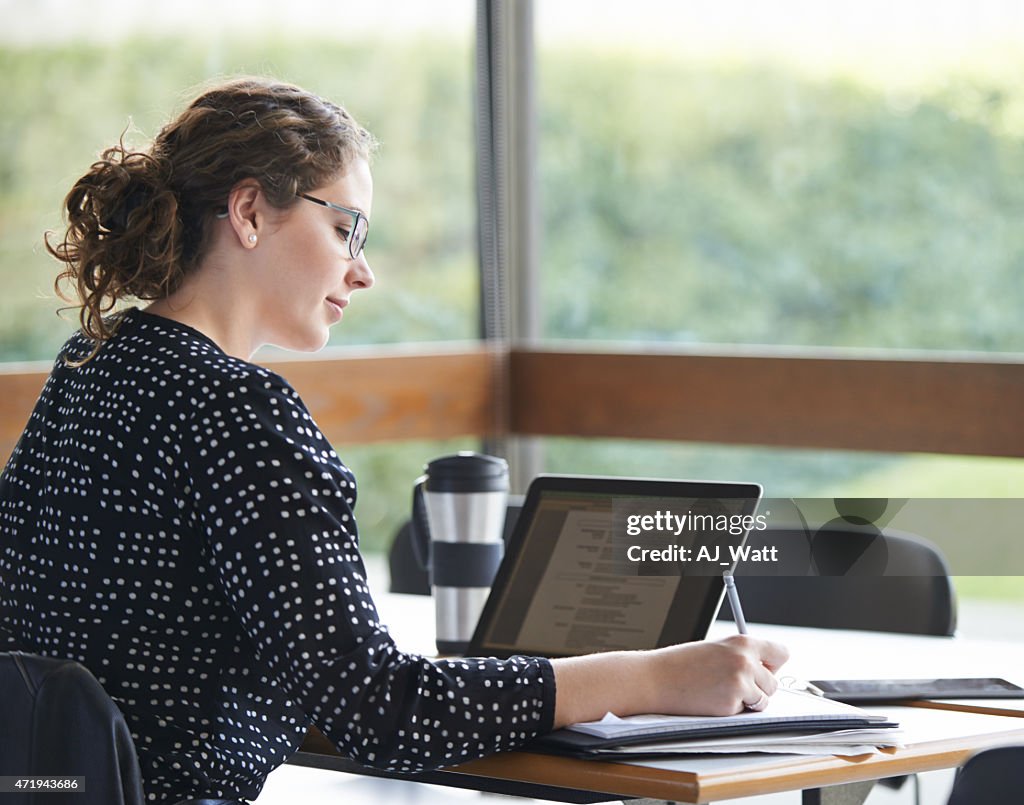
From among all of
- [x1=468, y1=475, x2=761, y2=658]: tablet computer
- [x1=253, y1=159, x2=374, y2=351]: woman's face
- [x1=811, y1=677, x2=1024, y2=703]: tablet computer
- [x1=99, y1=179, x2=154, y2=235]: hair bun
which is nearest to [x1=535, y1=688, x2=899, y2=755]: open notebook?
[x1=811, y1=677, x2=1024, y2=703]: tablet computer

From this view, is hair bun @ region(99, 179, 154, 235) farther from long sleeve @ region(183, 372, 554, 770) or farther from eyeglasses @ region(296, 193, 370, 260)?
long sleeve @ region(183, 372, 554, 770)

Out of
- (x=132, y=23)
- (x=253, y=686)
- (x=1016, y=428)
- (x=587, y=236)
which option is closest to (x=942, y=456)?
(x=1016, y=428)

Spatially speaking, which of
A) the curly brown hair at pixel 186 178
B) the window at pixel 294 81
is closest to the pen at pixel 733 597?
the curly brown hair at pixel 186 178

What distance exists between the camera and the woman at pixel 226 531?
1301 mm

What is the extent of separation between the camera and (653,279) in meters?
3.92

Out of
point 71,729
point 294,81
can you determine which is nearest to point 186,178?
point 71,729

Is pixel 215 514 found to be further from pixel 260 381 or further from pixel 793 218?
pixel 793 218

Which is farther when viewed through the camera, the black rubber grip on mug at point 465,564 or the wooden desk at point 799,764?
the black rubber grip on mug at point 465,564

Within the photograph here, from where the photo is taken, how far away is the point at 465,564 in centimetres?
193

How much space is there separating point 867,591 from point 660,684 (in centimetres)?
98

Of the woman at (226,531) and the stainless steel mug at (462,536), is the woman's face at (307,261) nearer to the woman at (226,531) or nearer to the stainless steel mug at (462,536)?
the woman at (226,531)

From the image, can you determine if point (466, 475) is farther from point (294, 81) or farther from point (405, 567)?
point (294, 81)

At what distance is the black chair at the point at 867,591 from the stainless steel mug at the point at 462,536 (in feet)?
1.20

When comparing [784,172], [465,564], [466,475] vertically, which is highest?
[784,172]
